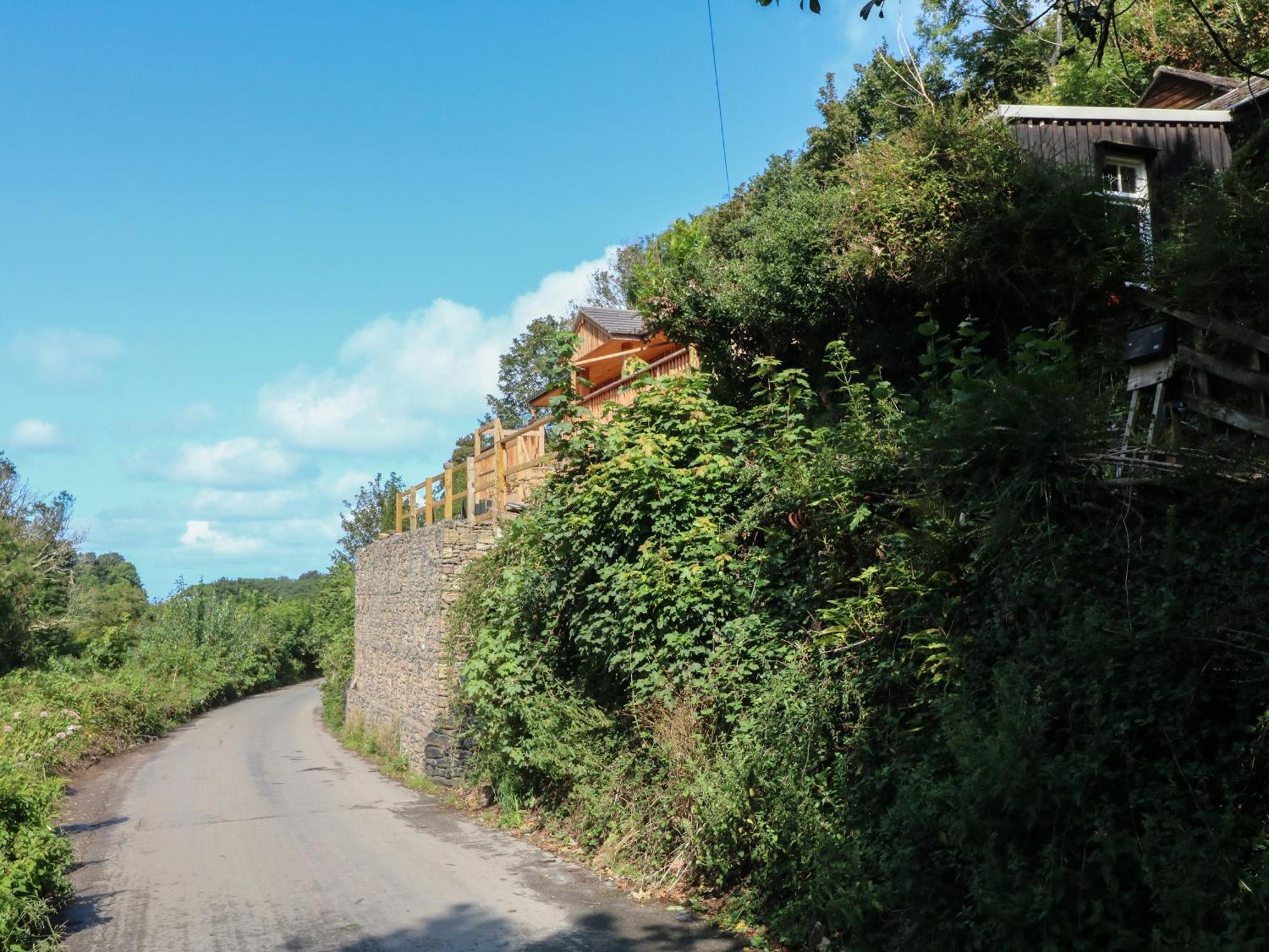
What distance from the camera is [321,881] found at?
9461mm

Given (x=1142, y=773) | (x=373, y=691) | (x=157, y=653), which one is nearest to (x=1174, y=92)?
(x=1142, y=773)

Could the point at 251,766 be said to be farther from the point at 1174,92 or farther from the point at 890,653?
the point at 1174,92

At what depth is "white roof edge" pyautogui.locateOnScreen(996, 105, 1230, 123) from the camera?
46.5 ft

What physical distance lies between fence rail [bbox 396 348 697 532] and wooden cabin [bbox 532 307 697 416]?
4 centimetres

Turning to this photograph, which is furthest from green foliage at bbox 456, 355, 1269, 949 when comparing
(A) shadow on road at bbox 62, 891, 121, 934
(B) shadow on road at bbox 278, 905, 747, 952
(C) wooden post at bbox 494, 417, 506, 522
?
(C) wooden post at bbox 494, 417, 506, 522

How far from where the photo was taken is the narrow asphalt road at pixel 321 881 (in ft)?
24.6

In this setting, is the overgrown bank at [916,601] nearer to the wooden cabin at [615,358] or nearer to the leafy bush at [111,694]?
the wooden cabin at [615,358]

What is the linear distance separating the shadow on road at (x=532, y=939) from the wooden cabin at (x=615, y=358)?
551 centimetres

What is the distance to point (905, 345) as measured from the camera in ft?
39.7

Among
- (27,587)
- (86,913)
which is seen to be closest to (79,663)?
(27,587)

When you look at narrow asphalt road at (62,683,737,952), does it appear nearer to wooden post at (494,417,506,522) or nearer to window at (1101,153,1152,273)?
wooden post at (494,417,506,522)

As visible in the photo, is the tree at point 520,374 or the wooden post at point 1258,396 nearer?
the wooden post at point 1258,396

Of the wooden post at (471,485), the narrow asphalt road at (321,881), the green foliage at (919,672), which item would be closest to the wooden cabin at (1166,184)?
the green foliage at (919,672)

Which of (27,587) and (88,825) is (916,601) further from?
(27,587)
